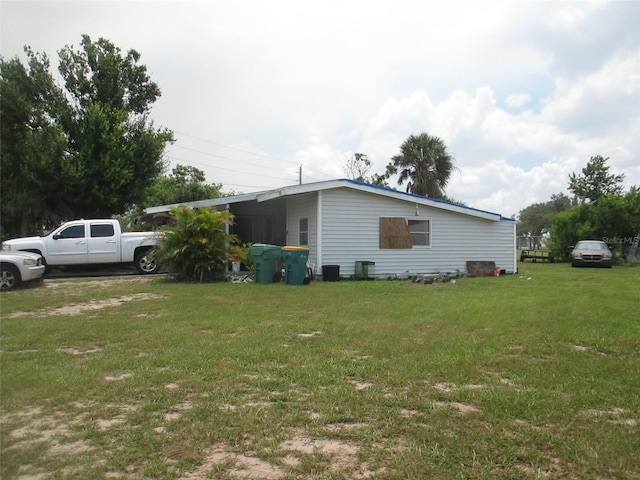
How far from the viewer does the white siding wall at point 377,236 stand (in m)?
14.9

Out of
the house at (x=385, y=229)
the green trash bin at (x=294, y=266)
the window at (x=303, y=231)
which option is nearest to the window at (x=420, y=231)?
the house at (x=385, y=229)

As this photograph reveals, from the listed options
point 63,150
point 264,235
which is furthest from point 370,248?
point 63,150

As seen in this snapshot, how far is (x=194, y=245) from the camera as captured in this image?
1299cm

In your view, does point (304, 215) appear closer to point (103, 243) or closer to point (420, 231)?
point (420, 231)

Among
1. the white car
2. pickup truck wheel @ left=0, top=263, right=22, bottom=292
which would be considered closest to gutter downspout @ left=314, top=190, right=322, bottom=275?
the white car

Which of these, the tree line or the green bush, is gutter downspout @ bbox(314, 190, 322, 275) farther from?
the tree line

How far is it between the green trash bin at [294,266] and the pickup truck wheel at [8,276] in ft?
22.4

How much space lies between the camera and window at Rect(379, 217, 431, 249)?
15555 mm

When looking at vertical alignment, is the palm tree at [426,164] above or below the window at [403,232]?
above

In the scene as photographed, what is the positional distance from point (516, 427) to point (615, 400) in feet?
3.87

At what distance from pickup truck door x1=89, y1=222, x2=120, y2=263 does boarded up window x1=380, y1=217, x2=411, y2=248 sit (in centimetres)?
889

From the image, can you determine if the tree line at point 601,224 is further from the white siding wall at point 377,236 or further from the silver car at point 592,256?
the white siding wall at point 377,236

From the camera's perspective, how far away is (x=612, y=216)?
26422mm

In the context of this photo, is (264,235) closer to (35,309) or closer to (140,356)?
(35,309)
